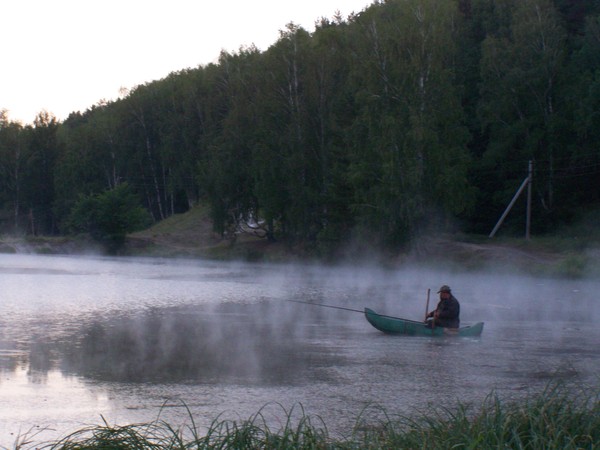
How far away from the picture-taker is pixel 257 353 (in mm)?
16703

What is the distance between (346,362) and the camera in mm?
15688

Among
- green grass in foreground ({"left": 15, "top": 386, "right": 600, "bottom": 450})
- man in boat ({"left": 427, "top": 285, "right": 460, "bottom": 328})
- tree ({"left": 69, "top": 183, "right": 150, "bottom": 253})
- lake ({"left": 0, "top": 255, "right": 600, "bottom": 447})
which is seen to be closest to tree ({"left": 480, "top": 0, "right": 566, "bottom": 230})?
lake ({"left": 0, "top": 255, "right": 600, "bottom": 447})

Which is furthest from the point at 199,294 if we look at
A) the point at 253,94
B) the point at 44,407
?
the point at 253,94

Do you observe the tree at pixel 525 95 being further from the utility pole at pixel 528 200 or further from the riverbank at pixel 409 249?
the riverbank at pixel 409 249

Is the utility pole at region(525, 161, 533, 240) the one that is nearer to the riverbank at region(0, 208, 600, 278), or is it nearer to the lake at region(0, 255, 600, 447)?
the riverbank at region(0, 208, 600, 278)

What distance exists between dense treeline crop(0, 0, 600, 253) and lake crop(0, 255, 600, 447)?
11790 millimetres

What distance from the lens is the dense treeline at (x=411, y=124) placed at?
147ft

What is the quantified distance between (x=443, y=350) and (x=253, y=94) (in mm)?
43563

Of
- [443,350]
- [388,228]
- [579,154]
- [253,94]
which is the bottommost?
[443,350]

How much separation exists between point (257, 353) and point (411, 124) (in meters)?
29.3

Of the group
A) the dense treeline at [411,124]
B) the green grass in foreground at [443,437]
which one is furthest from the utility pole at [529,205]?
the green grass in foreground at [443,437]

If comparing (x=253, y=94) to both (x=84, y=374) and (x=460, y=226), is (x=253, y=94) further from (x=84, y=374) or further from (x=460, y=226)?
(x=84, y=374)

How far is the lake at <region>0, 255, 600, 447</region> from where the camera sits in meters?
11.4

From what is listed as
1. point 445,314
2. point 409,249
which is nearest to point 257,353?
point 445,314
